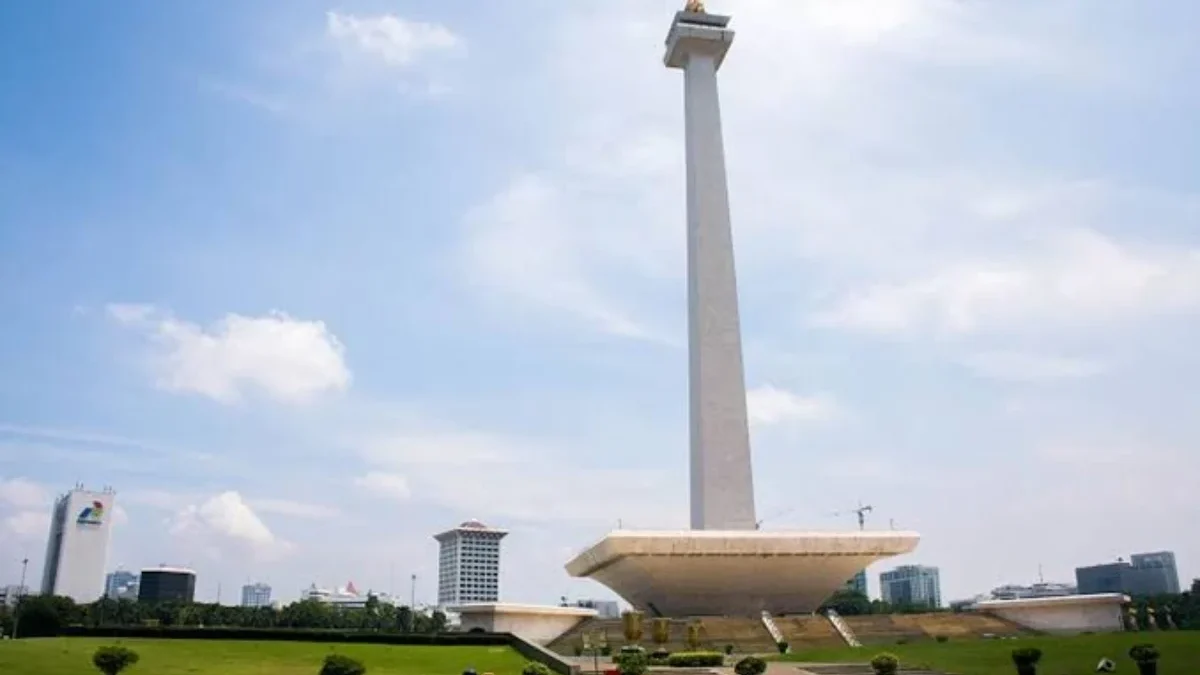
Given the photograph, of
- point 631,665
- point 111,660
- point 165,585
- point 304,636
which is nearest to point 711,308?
point 304,636

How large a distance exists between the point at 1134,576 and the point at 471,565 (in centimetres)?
6156

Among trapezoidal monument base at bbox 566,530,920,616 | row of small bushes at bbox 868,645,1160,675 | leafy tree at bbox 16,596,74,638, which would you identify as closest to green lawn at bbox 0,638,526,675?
trapezoidal monument base at bbox 566,530,920,616

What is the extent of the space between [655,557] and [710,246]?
12189 mm

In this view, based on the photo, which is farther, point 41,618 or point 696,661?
point 41,618

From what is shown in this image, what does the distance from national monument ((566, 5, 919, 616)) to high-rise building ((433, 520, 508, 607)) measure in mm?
61423

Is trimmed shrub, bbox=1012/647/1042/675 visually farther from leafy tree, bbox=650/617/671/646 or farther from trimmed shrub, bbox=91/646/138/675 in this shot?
trimmed shrub, bbox=91/646/138/675

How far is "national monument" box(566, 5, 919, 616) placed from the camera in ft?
103

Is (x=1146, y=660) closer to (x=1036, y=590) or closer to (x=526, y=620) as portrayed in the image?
(x=526, y=620)

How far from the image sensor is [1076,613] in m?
32.2

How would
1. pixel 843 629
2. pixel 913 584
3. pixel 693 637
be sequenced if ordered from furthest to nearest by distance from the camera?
pixel 913 584 < pixel 843 629 < pixel 693 637

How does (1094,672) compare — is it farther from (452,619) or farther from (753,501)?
(452,619)

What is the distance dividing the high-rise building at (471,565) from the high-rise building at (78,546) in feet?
107

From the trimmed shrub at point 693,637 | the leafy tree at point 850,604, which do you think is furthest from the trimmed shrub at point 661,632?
the leafy tree at point 850,604

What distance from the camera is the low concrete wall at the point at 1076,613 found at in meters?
31.9
